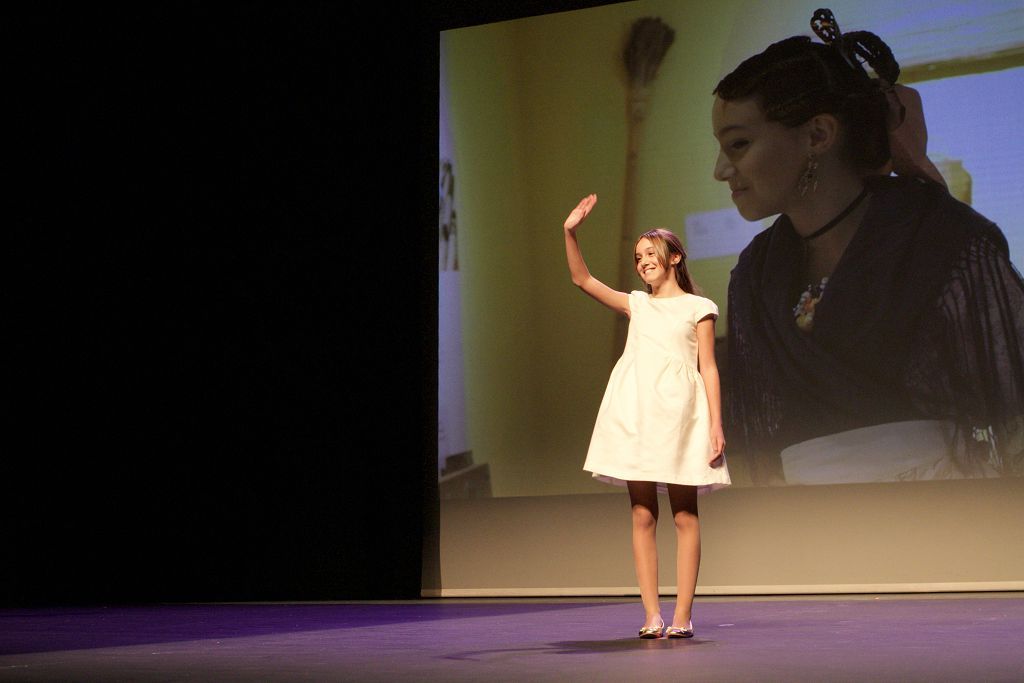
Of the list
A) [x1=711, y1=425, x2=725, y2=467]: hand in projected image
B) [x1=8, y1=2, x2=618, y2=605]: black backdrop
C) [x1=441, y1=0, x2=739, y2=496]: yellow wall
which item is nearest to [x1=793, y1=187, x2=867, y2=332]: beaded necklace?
[x1=441, y1=0, x2=739, y2=496]: yellow wall

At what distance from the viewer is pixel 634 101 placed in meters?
4.95

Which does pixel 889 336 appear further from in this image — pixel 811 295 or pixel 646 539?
Result: pixel 646 539

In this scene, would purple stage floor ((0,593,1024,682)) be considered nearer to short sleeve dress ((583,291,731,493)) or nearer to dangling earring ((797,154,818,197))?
short sleeve dress ((583,291,731,493))

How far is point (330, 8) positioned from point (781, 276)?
224 cm

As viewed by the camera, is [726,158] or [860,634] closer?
[860,634]

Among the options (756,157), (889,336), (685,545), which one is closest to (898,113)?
(756,157)

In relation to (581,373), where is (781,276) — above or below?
above

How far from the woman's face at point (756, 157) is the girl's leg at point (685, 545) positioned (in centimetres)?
222

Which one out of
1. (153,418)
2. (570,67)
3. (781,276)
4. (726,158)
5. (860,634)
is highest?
(570,67)

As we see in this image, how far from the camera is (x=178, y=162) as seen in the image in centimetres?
531

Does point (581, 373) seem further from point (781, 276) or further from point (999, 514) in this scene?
point (999, 514)

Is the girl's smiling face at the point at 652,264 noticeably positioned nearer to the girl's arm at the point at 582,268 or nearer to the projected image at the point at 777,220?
the girl's arm at the point at 582,268

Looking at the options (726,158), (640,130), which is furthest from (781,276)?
(640,130)

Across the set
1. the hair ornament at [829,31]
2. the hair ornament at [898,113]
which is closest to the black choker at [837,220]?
the hair ornament at [898,113]
